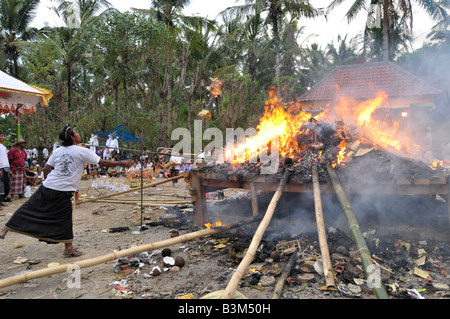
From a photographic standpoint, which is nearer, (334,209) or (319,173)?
(319,173)

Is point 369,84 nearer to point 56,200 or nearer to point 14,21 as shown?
point 56,200

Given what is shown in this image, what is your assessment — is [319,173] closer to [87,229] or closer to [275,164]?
[275,164]

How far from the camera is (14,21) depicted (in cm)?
2253

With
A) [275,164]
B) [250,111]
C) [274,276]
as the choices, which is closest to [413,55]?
[250,111]

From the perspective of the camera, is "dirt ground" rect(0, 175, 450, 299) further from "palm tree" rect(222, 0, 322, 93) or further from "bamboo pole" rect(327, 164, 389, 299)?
"palm tree" rect(222, 0, 322, 93)

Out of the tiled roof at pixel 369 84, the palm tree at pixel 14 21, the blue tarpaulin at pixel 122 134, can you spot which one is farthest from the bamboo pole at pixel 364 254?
the palm tree at pixel 14 21

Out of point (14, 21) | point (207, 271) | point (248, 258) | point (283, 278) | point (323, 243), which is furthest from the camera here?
point (14, 21)

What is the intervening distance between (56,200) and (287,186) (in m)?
3.56

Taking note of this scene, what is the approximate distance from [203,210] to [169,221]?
0.92m

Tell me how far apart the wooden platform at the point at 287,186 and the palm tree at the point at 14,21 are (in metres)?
23.1

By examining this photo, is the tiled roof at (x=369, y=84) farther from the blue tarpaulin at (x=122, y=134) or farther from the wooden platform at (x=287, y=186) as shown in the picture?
the wooden platform at (x=287, y=186)

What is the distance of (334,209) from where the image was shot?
592 centimetres

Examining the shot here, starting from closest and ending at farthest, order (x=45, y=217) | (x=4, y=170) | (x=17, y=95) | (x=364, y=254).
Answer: (x=364, y=254), (x=45, y=217), (x=4, y=170), (x=17, y=95)

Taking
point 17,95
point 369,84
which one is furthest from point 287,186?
point 369,84
